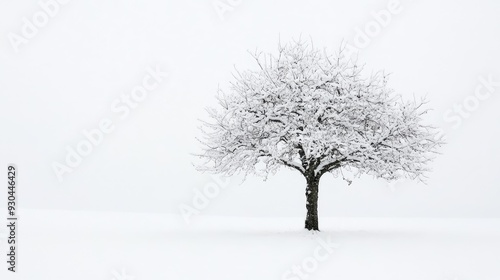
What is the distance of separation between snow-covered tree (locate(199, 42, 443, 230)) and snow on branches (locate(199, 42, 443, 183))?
0.05m

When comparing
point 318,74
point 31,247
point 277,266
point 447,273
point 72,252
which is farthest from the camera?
point 318,74

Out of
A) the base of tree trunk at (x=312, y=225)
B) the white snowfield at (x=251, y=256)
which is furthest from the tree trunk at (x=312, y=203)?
the white snowfield at (x=251, y=256)

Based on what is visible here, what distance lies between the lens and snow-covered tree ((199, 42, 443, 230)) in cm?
2470

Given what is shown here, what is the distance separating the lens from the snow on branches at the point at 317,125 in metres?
24.7

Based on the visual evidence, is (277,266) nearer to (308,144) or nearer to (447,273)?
(447,273)

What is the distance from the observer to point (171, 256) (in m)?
15.3

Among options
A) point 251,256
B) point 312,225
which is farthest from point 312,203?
point 251,256

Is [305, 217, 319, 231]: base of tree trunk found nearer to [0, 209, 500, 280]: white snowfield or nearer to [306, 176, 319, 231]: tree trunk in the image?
[306, 176, 319, 231]: tree trunk

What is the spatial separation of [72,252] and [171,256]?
3751 mm

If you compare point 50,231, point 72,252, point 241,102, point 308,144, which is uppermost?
point 241,102

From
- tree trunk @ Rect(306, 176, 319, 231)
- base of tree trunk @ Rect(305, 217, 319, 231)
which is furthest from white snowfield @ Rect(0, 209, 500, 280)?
tree trunk @ Rect(306, 176, 319, 231)

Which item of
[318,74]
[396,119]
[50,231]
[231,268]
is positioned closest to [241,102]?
[318,74]

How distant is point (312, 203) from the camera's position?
2608cm

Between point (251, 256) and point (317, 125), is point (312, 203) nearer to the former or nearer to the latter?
point (317, 125)
